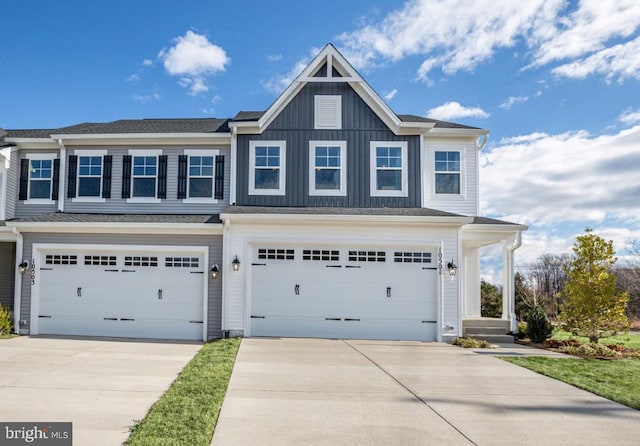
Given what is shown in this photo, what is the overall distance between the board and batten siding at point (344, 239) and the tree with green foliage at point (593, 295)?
2.99 meters

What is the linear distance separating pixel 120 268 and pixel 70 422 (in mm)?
7408

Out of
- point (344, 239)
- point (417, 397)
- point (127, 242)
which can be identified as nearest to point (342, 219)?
point (344, 239)

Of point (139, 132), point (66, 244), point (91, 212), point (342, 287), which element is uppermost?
point (139, 132)

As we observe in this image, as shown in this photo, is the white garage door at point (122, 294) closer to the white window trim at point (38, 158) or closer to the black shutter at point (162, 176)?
the black shutter at point (162, 176)

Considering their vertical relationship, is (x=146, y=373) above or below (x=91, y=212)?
below

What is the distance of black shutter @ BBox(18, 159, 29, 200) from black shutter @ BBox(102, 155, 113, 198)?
2557mm

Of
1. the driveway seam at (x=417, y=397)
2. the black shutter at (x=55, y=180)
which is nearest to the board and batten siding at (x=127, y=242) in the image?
the black shutter at (x=55, y=180)

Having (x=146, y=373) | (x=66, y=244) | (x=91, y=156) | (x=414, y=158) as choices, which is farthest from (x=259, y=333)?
(x=91, y=156)

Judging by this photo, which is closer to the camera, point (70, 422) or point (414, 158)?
point (70, 422)

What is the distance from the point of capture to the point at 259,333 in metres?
11.2

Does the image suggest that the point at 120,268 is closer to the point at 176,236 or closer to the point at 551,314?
the point at 176,236

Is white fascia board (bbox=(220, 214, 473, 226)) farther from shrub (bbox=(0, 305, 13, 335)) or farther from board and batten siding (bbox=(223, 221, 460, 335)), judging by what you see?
shrub (bbox=(0, 305, 13, 335))

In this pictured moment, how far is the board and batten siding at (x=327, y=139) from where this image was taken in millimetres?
12266

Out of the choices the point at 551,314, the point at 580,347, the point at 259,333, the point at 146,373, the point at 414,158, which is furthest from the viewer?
the point at 551,314
